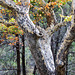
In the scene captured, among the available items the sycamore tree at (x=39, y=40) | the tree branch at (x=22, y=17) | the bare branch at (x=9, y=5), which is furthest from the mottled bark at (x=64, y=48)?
the bare branch at (x=9, y=5)

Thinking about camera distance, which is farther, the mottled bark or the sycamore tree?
the mottled bark

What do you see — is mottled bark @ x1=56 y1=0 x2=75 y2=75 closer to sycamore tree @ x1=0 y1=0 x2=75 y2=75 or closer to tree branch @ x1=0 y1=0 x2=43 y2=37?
sycamore tree @ x1=0 y1=0 x2=75 y2=75

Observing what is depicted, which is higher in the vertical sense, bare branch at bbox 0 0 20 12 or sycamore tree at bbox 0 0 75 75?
bare branch at bbox 0 0 20 12

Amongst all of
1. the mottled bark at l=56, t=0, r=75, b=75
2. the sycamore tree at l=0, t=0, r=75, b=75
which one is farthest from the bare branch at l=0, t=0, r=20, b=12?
the mottled bark at l=56, t=0, r=75, b=75

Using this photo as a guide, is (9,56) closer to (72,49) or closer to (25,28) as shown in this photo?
(72,49)

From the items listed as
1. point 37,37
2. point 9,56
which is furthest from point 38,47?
point 9,56

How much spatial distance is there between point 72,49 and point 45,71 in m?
6.93

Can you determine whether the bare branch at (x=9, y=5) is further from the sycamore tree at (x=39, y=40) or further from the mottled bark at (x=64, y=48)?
the mottled bark at (x=64, y=48)

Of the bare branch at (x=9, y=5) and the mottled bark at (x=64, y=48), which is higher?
the bare branch at (x=9, y=5)

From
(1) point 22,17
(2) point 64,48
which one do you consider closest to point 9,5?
(1) point 22,17

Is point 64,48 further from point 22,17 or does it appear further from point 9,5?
point 9,5

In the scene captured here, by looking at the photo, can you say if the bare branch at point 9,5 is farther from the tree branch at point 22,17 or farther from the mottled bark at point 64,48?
the mottled bark at point 64,48

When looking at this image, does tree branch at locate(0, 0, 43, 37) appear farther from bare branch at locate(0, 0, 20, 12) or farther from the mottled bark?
the mottled bark

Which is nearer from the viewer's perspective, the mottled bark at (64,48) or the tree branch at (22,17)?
the tree branch at (22,17)
